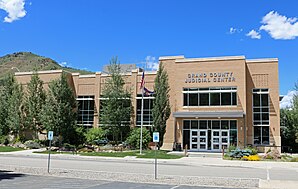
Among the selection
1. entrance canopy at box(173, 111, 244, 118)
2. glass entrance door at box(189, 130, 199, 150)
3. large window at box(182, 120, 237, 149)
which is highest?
entrance canopy at box(173, 111, 244, 118)

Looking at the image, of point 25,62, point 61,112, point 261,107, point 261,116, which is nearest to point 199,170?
point 261,116

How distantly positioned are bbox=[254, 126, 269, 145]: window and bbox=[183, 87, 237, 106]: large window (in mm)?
3904

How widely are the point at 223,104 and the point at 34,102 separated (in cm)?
2405

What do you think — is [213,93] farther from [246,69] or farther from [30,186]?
[30,186]

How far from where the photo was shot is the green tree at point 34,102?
43.0 meters

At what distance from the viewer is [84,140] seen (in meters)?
42.6

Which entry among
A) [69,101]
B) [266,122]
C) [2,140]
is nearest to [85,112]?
[69,101]

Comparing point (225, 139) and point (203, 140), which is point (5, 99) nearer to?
point (203, 140)

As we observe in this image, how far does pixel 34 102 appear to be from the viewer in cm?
4347

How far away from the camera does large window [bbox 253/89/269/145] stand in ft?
121

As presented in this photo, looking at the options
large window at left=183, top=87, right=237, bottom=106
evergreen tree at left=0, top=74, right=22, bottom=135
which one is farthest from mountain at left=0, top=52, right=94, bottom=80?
large window at left=183, top=87, right=237, bottom=106

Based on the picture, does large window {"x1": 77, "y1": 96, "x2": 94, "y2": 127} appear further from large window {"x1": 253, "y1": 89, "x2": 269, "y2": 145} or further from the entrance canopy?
large window {"x1": 253, "y1": 89, "x2": 269, "y2": 145}

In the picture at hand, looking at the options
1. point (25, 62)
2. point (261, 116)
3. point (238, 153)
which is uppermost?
point (25, 62)

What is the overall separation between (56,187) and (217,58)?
29.5 m
